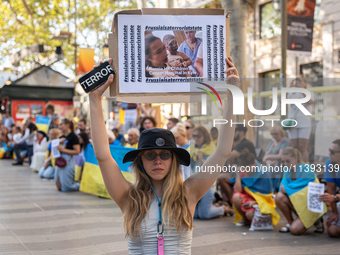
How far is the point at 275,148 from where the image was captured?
670cm

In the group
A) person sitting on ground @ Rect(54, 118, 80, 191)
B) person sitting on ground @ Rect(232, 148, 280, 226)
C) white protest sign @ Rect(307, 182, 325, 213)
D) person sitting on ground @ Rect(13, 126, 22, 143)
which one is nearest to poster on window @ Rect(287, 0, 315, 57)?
person sitting on ground @ Rect(232, 148, 280, 226)

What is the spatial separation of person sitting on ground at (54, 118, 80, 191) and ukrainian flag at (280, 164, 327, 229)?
5.73m

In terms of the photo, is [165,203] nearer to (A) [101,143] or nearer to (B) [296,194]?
(A) [101,143]

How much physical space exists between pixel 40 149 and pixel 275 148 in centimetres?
915

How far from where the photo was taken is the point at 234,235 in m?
5.98

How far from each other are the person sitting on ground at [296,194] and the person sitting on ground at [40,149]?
360 inches

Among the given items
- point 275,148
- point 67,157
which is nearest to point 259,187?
point 275,148

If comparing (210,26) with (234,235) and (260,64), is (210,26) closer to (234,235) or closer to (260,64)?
(234,235)

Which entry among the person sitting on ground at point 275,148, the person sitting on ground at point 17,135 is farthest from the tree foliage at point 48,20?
the person sitting on ground at point 275,148

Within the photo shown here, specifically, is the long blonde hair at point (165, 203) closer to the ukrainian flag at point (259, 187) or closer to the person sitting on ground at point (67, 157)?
the ukrainian flag at point (259, 187)

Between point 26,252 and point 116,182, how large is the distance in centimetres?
309

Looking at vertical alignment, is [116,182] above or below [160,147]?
below

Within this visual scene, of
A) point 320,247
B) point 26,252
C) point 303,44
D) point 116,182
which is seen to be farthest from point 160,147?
point 303,44

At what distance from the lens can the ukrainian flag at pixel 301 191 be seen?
19.4 ft
